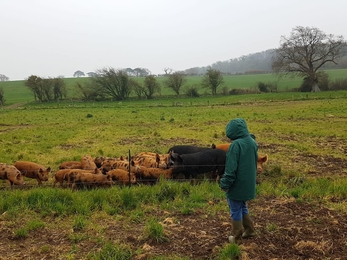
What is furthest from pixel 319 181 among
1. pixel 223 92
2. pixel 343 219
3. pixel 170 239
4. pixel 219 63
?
pixel 219 63

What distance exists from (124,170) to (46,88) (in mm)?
47784

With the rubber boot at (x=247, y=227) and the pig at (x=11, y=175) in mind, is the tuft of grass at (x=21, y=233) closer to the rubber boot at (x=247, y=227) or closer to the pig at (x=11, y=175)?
the pig at (x=11, y=175)

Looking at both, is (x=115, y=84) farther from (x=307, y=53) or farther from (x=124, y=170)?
(x=124, y=170)

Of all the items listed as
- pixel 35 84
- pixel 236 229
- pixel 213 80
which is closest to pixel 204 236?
pixel 236 229

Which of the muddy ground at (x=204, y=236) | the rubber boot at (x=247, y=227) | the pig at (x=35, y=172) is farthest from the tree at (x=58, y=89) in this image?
the rubber boot at (x=247, y=227)

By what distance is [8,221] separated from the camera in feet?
20.4

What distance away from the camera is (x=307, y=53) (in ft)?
156

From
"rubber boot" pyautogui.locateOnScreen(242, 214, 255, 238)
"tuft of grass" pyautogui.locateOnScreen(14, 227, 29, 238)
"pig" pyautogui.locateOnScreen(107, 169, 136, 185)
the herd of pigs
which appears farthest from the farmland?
"pig" pyautogui.locateOnScreen(107, 169, 136, 185)

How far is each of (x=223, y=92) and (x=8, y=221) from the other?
48.1 metres

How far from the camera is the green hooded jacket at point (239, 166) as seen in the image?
193 inches

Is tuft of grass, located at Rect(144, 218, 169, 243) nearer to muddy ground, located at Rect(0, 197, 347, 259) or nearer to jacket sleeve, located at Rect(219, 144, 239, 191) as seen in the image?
muddy ground, located at Rect(0, 197, 347, 259)

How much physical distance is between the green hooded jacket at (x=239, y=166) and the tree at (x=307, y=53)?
47.1 metres

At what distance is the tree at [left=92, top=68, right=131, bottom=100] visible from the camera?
52531mm

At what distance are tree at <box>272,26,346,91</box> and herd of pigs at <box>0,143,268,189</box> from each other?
4311cm
